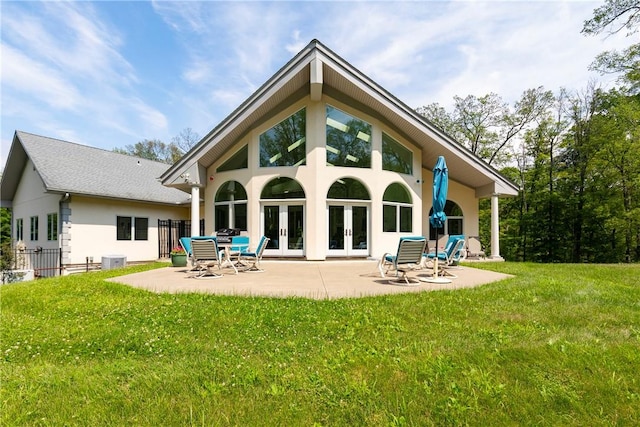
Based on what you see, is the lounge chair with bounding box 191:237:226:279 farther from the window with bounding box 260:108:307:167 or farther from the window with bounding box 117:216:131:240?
the window with bounding box 117:216:131:240

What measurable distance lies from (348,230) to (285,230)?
93.6 inches

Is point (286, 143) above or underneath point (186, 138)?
underneath

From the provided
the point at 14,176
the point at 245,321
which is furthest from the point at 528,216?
the point at 14,176

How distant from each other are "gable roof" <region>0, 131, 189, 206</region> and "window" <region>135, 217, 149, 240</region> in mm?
1227

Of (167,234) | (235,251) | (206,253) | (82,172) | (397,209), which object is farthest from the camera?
(167,234)

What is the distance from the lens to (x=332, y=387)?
106 inches

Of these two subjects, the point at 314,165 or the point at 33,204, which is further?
the point at 33,204

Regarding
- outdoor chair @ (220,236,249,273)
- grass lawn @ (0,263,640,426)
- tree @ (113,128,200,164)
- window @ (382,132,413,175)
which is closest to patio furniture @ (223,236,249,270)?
outdoor chair @ (220,236,249,273)

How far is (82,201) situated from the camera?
14.0 meters

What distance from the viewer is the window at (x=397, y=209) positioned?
12.5 m

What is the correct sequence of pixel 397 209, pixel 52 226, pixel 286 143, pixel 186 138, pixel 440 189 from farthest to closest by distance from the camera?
pixel 186 138 < pixel 52 226 < pixel 397 209 < pixel 286 143 < pixel 440 189

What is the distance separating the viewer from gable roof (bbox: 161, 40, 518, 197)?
428 inches

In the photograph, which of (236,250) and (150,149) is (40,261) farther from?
(150,149)

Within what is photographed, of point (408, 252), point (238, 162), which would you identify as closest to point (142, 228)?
point (238, 162)
